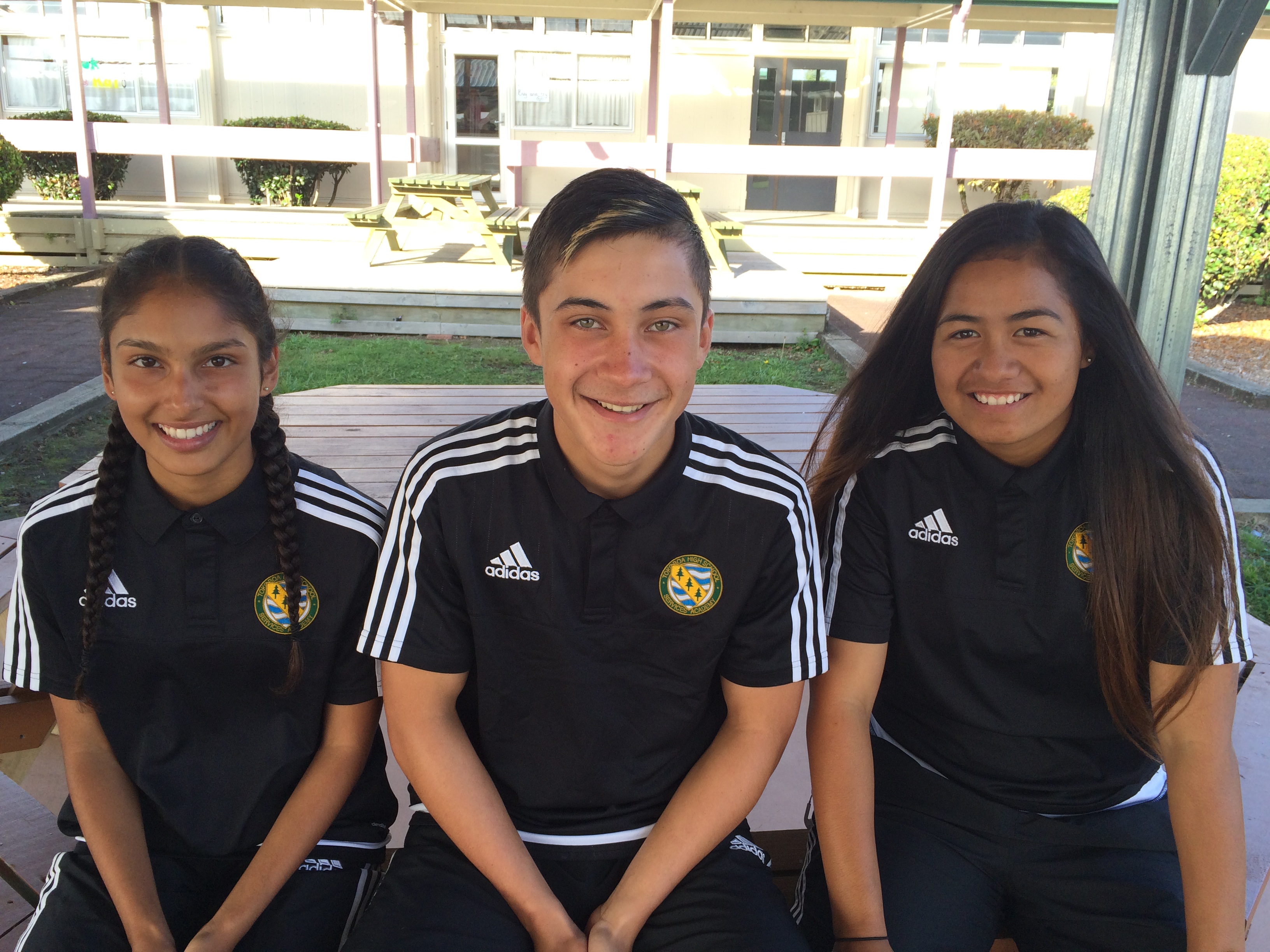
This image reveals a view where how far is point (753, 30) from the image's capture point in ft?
43.1

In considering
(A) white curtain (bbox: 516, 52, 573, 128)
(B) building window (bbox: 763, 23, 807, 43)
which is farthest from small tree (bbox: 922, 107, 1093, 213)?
(A) white curtain (bbox: 516, 52, 573, 128)

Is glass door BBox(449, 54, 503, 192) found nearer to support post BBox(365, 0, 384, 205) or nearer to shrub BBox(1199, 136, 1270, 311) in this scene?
support post BBox(365, 0, 384, 205)

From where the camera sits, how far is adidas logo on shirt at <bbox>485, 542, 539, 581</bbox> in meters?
1.54

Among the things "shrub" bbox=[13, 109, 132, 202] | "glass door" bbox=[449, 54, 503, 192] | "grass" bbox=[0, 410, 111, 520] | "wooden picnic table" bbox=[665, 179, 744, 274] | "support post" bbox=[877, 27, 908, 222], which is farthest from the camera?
"glass door" bbox=[449, 54, 503, 192]

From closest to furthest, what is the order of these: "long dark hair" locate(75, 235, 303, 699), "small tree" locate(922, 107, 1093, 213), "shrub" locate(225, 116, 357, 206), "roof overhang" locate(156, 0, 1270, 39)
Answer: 1. "long dark hair" locate(75, 235, 303, 699)
2. "roof overhang" locate(156, 0, 1270, 39)
3. "small tree" locate(922, 107, 1093, 213)
4. "shrub" locate(225, 116, 357, 206)

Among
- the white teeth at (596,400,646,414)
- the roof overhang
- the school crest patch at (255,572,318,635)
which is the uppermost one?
the roof overhang

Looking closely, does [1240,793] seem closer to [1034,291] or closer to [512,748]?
[1034,291]

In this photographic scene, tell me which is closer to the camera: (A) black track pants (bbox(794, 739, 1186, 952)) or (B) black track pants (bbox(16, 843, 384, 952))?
(B) black track pants (bbox(16, 843, 384, 952))

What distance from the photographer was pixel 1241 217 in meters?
7.89

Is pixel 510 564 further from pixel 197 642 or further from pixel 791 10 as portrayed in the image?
pixel 791 10

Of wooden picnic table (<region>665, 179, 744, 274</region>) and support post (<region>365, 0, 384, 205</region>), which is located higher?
support post (<region>365, 0, 384, 205</region>)

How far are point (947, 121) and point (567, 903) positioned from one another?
936 cm

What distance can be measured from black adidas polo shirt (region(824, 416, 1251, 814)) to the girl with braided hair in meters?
0.89

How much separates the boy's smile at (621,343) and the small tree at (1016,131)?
39.2 feet
